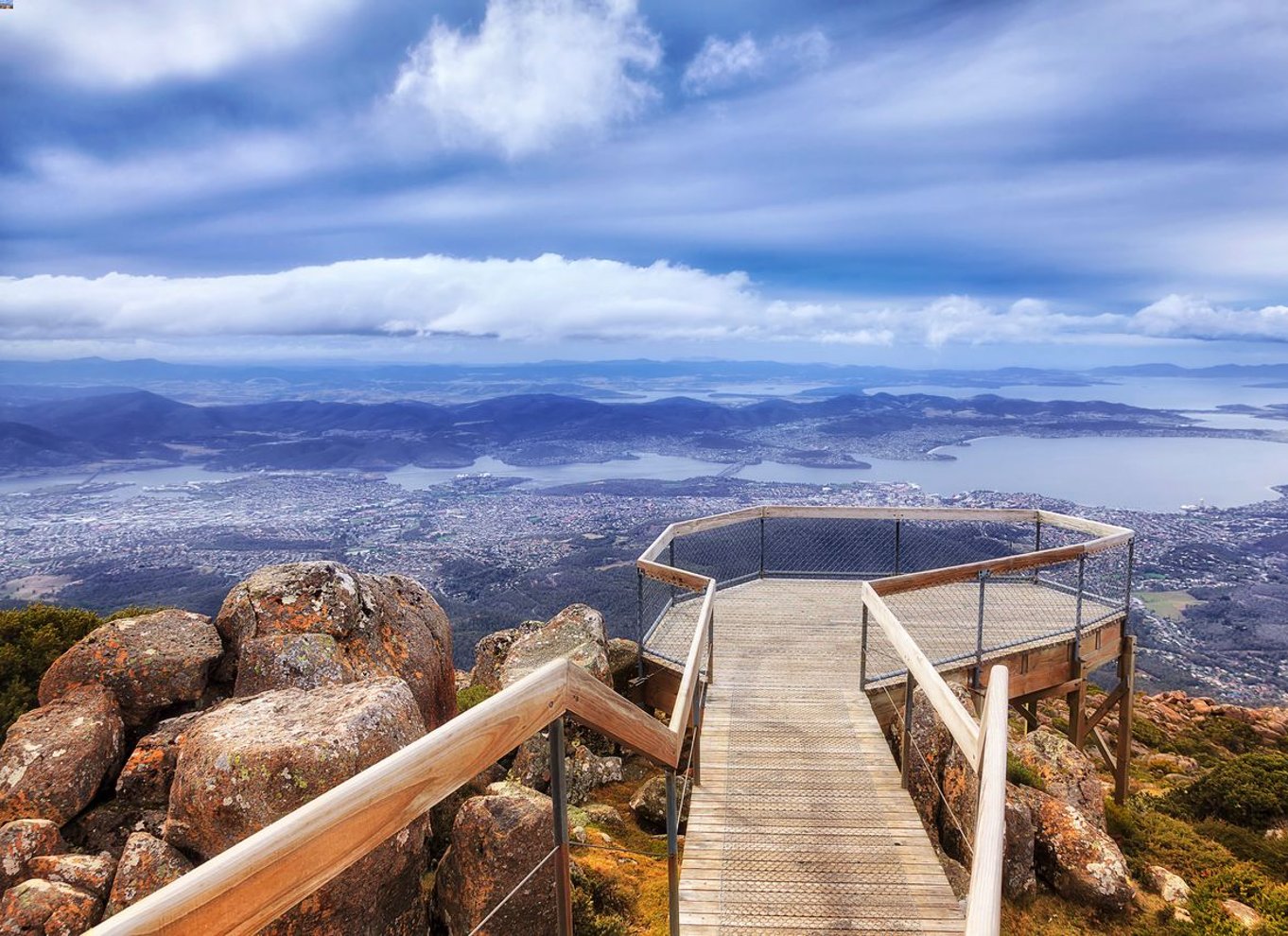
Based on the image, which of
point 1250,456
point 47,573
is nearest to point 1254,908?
point 47,573

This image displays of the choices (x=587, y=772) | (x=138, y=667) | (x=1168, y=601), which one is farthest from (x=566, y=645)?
(x=1168, y=601)

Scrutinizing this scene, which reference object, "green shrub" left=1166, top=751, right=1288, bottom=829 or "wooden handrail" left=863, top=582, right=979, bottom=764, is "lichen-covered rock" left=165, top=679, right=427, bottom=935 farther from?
"green shrub" left=1166, top=751, right=1288, bottom=829

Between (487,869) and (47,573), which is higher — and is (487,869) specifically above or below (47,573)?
above

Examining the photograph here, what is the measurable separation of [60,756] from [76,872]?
3.21ft

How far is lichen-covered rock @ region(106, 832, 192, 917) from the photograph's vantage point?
341cm

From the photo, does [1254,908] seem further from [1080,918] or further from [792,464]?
[792,464]

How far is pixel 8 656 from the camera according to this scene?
5.69 metres

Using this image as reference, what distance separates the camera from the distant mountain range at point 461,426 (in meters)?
142

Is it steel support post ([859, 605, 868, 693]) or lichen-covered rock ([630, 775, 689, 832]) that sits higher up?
steel support post ([859, 605, 868, 693])

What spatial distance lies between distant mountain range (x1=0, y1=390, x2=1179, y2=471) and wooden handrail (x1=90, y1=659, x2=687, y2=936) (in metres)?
115

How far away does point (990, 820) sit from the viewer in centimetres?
195

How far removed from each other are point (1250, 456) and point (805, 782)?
193 m

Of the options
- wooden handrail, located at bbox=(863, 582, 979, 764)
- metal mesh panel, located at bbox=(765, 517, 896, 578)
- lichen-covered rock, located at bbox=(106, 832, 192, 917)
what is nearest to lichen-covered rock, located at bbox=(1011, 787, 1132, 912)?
wooden handrail, located at bbox=(863, 582, 979, 764)

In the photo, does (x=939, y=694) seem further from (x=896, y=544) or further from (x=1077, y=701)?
(x=1077, y=701)
